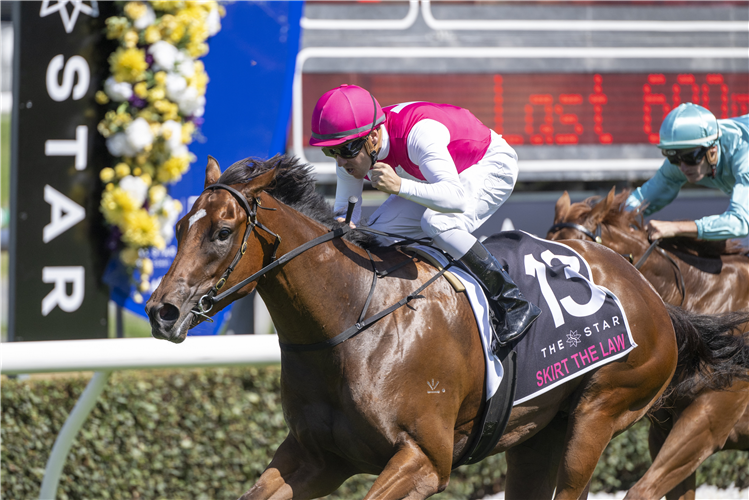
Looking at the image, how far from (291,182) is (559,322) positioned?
960mm

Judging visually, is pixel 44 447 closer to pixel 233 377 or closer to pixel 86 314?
pixel 86 314

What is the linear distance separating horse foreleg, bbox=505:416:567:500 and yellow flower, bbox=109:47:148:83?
233 centimetres

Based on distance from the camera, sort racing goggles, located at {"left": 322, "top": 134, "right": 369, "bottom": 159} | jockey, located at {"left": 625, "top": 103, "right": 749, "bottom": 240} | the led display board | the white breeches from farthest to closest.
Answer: the led display board
jockey, located at {"left": 625, "top": 103, "right": 749, "bottom": 240}
the white breeches
racing goggles, located at {"left": 322, "top": 134, "right": 369, "bottom": 159}

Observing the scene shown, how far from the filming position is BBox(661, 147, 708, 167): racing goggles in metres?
3.21

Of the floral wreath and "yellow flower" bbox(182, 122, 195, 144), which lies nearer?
the floral wreath

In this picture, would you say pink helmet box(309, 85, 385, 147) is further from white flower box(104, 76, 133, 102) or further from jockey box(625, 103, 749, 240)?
white flower box(104, 76, 133, 102)

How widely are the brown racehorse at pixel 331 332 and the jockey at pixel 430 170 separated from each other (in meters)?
0.12

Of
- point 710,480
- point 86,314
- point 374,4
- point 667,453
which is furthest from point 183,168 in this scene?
point 710,480

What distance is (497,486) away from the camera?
4.04 metres

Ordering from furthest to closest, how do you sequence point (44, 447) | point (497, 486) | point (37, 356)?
1. point (497, 486)
2. point (44, 447)
3. point (37, 356)

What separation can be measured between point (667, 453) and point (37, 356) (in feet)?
7.30

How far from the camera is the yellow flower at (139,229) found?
11.7ft

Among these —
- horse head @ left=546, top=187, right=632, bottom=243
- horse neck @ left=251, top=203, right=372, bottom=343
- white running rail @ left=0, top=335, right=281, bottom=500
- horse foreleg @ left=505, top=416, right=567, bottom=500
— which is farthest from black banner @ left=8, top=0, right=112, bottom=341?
horse head @ left=546, top=187, right=632, bottom=243

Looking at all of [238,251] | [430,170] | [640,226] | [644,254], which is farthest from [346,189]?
[640,226]
